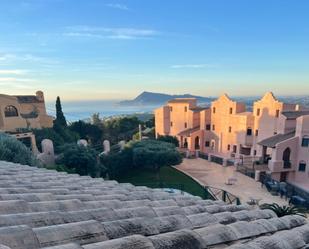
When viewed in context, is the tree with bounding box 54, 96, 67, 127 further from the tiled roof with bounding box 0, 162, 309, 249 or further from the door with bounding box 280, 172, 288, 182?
the tiled roof with bounding box 0, 162, 309, 249

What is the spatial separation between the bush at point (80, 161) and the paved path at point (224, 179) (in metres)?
9.26

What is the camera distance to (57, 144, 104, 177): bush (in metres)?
22.4

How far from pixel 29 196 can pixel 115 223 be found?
1.67 m

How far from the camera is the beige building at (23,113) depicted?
1294 inches

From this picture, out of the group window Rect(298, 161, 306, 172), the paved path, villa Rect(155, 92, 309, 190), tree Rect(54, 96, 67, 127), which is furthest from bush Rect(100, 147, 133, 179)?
window Rect(298, 161, 306, 172)

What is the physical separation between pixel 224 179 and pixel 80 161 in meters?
12.8

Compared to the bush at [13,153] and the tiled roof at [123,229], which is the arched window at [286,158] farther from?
the tiled roof at [123,229]

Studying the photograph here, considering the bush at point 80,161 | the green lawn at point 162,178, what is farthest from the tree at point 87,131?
the bush at point 80,161

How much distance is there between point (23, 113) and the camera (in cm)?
3606

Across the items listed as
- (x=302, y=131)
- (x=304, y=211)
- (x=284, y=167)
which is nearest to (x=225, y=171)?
(x=284, y=167)

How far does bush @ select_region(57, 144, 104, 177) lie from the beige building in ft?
43.3

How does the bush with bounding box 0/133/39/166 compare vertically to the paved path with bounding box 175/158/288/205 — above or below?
above

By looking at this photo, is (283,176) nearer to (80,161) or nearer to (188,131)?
(188,131)

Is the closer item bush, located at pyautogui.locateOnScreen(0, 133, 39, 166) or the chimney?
bush, located at pyautogui.locateOnScreen(0, 133, 39, 166)
